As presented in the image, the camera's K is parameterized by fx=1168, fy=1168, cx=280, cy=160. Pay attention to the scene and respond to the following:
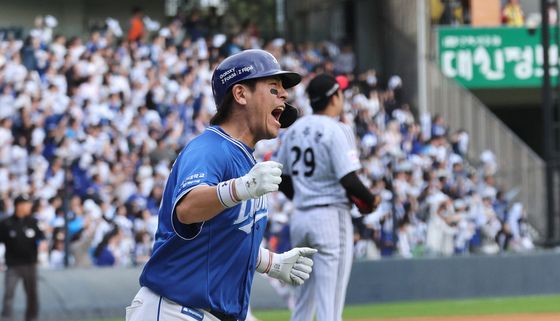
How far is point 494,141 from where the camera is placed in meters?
25.6

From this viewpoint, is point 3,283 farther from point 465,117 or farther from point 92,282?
point 465,117

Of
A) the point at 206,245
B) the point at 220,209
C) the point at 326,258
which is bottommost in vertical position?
the point at 326,258

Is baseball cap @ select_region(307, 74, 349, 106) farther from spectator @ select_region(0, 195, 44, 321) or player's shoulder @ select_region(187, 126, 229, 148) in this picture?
spectator @ select_region(0, 195, 44, 321)

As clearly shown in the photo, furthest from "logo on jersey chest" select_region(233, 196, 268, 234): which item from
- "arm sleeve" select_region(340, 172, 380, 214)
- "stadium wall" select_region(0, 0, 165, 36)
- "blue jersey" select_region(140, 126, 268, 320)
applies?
"stadium wall" select_region(0, 0, 165, 36)

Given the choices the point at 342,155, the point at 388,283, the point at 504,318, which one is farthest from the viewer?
the point at 388,283

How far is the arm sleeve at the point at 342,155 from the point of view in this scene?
8.03 m

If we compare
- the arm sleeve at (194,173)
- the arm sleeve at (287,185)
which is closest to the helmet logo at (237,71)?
the arm sleeve at (194,173)

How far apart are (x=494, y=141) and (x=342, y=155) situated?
59.3ft

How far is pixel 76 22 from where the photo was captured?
1093 inches

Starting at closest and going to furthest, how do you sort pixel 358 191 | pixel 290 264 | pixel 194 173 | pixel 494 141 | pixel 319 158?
pixel 194 173
pixel 290 264
pixel 358 191
pixel 319 158
pixel 494 141

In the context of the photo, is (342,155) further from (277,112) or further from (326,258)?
(277,112)

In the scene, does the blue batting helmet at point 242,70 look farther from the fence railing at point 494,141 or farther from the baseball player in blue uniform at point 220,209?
the fence railing at point 494,141

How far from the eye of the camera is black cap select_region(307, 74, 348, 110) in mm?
8289

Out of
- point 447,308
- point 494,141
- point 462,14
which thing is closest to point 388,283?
point 447,308
